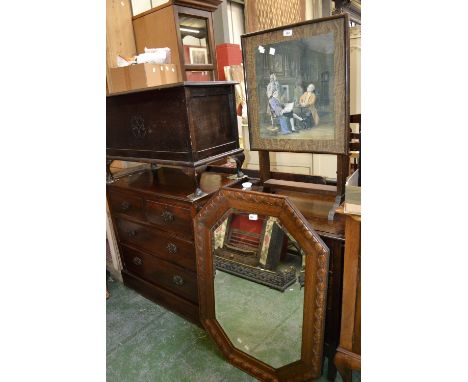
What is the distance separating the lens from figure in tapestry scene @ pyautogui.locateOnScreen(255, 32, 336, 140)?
4.19 ft

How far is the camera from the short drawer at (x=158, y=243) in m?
1.85

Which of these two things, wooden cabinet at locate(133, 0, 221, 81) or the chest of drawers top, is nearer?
the chest of drawers top

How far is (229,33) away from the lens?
4.03 meters

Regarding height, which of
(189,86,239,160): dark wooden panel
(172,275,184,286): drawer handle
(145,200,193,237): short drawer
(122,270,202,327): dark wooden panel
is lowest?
(122,270,202,327): dark wooden panel

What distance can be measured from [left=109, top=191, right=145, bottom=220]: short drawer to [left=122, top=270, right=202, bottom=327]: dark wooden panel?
0.51m

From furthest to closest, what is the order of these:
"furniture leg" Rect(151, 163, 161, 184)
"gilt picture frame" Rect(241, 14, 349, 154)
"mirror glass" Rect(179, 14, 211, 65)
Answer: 1. "mirror glass" Rect(179, 14, 211, 65)
2. "furniture leg" Rect(151, 163, 161, 184)
3. "gilt picture frame" Rect(241, 14, 349, 154)

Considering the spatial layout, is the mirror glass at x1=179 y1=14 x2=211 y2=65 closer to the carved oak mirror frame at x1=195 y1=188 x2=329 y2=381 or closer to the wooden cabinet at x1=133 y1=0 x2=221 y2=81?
the wooden cabinet at x1=133 y1=0 x2=221 y2=81

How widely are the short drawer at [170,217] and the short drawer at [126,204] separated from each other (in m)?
0.07

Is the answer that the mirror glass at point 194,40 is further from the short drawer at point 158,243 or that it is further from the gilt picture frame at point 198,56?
the short drawer at point 158,243

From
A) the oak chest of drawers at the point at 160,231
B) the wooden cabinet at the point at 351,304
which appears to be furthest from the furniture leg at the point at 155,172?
the wooden cabinet at the point at 351,304

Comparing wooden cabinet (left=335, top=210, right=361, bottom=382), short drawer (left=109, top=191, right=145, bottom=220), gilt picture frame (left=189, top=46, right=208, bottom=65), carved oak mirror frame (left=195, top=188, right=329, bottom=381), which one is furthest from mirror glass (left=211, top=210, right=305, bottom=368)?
gilt picture frame (left=189, top=46, right=208, bottom=65)

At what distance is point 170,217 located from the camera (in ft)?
6.00
